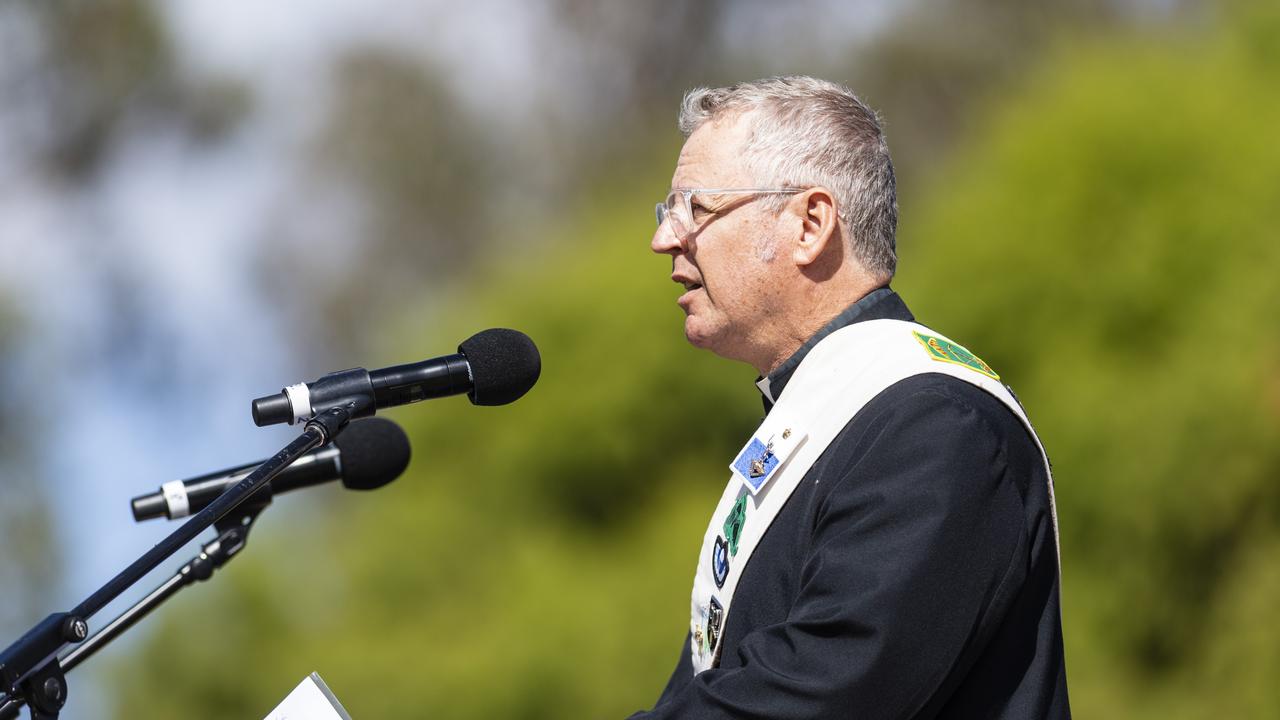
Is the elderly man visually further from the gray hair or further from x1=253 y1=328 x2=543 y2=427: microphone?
x1=253 y1=328 x2=543 y2=427: microphone

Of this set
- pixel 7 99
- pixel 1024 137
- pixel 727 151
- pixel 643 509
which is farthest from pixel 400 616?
pixel 7 99

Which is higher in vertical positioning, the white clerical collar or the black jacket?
the white clerical collar

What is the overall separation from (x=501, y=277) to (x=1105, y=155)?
3.04m

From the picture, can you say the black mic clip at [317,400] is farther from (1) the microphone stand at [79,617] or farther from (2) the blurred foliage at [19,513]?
(2) the blurred foliage at [19,513]

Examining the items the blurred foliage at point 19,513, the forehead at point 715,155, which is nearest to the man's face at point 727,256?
the forehead at point 715,155

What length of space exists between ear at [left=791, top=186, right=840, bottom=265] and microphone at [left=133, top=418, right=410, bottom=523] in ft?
2.68

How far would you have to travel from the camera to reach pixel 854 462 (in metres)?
1.90

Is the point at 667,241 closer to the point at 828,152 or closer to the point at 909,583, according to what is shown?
the point at 828,152

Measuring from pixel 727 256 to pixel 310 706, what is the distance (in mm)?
945

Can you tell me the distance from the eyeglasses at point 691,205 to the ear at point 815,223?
2 cm

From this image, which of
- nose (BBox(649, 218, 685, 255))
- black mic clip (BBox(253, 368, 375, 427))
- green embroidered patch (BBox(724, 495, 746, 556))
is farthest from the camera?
nose (BBox(649, 218, 685, 255))

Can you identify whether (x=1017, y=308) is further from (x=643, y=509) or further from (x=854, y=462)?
(x=854, y=462)

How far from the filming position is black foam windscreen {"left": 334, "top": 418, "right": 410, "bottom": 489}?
2461mm

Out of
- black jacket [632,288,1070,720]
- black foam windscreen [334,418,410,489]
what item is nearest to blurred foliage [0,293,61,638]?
black foam windscreen [334,418,410,489]
